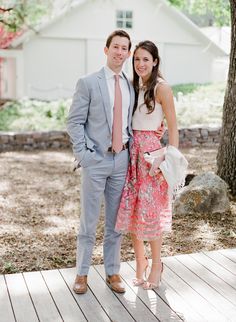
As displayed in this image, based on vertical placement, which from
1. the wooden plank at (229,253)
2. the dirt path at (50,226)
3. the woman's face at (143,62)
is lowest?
the dirt path at (50,226)

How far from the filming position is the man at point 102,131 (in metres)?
3.17

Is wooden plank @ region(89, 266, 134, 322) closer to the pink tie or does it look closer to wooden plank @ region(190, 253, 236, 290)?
wooden plank @ region(190, 253, 236, 290)

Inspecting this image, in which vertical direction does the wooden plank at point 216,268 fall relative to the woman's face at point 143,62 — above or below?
below

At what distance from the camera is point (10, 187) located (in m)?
7.09

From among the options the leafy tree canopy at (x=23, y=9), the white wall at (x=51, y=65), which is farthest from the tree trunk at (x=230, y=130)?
the white wall at (x=51, y=65)

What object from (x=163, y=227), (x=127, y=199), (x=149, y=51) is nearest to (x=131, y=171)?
(x=127, y=199)

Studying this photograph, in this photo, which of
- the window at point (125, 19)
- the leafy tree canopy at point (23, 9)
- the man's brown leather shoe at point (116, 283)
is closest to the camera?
the man's brown leather shoe at point (116, 283)

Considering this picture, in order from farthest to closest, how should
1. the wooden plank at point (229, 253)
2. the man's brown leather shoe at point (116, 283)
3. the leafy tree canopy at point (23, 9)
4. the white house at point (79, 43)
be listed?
the white house at point (79, 43)
the leafy tree canopy at point (23, 9)
the wooden plank at point (229, 253)
the man's brown leather shoe at point (116, 283)

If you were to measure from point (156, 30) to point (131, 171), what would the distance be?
16.6m

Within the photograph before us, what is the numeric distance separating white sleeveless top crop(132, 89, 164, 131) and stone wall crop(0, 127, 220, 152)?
6.25 m

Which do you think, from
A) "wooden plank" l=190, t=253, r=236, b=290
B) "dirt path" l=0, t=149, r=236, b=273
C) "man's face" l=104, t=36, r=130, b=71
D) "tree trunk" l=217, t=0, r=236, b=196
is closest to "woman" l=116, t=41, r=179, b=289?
"man's face" l=104, t=36, r=130, b=71

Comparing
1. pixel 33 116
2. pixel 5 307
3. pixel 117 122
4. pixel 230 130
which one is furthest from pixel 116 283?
pixel 33 116

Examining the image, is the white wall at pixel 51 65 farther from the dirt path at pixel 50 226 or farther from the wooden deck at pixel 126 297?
the wooden deck at pixel 126 297

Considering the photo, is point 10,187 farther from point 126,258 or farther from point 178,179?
point 178,179
